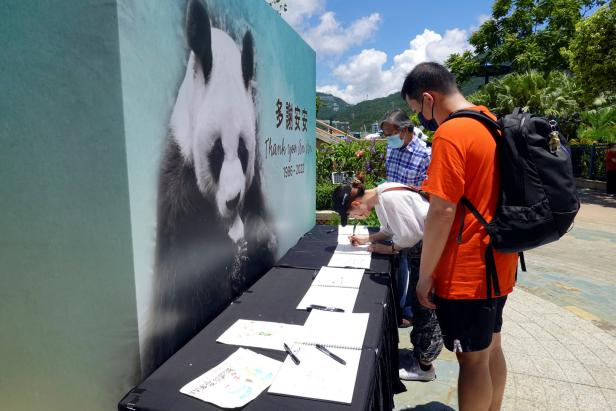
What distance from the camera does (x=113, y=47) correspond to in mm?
1238

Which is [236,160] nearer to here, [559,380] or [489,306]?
[489,306]

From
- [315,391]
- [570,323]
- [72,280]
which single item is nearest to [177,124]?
[72,280]

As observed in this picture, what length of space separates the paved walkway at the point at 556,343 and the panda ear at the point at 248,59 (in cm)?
217

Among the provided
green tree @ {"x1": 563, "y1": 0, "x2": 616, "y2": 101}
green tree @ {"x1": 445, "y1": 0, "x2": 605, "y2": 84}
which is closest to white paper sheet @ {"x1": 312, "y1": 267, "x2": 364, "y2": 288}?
green tree @ {"x1": 563, "y1": 0, "x2": 616, "y2": 101}

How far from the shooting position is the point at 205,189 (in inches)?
71.6

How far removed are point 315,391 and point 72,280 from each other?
940 millimetres

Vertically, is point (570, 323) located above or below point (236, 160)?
below

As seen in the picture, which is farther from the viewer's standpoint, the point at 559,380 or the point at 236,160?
the point at 559,380

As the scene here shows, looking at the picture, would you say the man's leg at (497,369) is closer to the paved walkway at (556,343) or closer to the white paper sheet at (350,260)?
the paved walkway at (556,343)

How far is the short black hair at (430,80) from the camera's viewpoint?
188cm

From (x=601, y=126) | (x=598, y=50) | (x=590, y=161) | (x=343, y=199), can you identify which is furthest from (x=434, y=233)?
(x=601, y=126)

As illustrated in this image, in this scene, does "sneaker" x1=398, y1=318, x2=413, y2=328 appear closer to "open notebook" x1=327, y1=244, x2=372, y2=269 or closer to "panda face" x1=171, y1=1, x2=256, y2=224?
"open notebook" x1=327, y1=244, x2=372, y2=269

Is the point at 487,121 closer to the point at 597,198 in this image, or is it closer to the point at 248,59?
the point at 248,59

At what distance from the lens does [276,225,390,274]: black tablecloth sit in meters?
2.65
